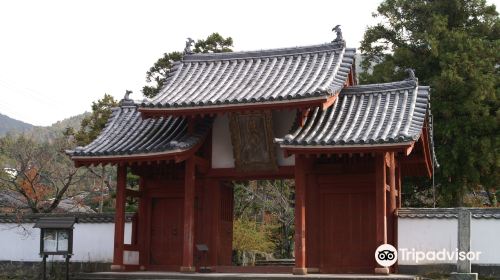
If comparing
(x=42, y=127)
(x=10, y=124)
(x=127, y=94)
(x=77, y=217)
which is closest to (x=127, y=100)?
(x=127, y=94)

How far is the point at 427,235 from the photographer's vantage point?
51.9ft

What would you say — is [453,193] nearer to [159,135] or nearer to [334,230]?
[334,230]

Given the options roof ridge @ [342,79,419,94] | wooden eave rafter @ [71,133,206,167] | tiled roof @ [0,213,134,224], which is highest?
roof ridge @ [342,79,419,94]

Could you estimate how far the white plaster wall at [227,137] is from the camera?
56.4 feet

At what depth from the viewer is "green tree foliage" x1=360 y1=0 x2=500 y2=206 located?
87.0 ft

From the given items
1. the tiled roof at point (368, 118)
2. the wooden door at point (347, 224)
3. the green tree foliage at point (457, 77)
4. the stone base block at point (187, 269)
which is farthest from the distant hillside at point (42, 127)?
the wooden door at point (347, 224)

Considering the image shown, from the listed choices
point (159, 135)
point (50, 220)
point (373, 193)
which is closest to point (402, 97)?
point (373, 193)

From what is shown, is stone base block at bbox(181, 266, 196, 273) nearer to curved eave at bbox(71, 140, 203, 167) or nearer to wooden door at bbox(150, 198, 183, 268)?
wooden door at bbox(150, 198, 183, 268)

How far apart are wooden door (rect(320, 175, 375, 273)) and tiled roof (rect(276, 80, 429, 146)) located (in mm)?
1334

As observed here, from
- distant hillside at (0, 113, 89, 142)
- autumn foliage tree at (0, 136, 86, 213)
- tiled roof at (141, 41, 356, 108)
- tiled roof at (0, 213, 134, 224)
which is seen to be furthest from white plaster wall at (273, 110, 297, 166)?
distant hillside at (0, 113, 89, 142)

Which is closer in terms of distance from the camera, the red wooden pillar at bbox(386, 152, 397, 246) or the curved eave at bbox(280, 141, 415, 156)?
the curved eave at bbox(280, 141, 415, 156)

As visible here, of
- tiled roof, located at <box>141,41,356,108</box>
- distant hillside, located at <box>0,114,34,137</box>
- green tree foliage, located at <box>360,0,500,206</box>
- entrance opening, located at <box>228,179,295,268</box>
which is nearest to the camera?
tiled roof, located at <box>141,41,356,108</box>

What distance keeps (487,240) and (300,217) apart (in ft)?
14.6

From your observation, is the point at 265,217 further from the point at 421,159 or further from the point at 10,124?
the point at 10,124
